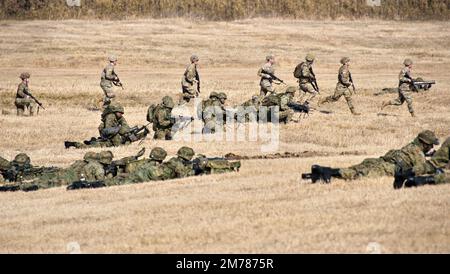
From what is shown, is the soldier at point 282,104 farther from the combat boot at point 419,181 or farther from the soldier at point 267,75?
the combat boot at point 419,181

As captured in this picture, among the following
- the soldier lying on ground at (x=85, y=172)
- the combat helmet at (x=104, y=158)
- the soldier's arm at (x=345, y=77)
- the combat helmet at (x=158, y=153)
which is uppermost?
the soldier's arm at (x=345, y=77)

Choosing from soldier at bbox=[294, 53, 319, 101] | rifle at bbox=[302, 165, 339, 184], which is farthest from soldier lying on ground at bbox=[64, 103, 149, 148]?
rifle at bbox=[302, 165, 339, 184]

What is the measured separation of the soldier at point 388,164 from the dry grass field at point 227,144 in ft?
0.97

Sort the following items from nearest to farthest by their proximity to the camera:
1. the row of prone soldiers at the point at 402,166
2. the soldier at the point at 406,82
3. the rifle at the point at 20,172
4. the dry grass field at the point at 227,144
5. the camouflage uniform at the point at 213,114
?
1. the dry grass field at the point at 227,144
2. the row of prone soldiers at the point at 402,166
3. the rifle at the point at 20,172
4. the camouflage uniform at the point at 213,114
5. the soldier at the point at 406,82

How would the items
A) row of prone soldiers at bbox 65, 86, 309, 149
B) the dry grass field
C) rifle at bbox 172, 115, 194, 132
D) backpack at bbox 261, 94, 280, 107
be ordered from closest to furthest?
the dry grass field, row of prone soldiers at bbox 65, 86, 309, 149, rifle at bbox 172, 115, 194, 132, backpack at bbox 261, 94, 280, 107

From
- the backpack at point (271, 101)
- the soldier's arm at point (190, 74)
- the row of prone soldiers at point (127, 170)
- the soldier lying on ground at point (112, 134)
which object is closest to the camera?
the row of prone soldiers at point (127, 170)

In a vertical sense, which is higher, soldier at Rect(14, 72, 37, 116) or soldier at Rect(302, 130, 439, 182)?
soldier at Rect(302, 130, 439, 182)

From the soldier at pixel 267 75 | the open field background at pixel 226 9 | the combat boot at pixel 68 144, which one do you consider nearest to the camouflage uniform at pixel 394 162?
the combat boot at pixel 68 144

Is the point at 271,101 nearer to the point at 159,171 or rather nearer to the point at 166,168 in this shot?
the point at 166,168

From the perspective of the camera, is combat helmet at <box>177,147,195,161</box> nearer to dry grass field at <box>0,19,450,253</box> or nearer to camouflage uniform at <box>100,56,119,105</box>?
dry grass field at <box>0,19,450,253</box>

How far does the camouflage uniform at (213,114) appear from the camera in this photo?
2517cm

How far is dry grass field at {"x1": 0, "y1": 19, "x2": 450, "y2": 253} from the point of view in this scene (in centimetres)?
1277

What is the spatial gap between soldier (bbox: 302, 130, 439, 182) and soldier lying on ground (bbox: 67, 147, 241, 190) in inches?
102

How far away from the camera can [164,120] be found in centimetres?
2428
